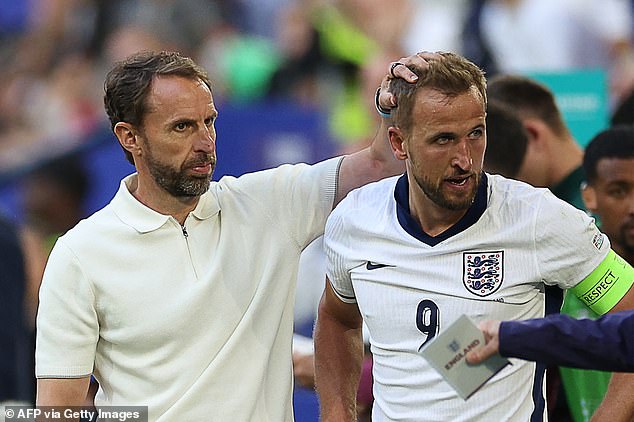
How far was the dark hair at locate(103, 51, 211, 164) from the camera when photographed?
11.5 feet

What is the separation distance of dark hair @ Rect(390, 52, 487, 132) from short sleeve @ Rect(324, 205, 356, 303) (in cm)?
34

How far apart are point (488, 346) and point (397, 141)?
2.34 feet

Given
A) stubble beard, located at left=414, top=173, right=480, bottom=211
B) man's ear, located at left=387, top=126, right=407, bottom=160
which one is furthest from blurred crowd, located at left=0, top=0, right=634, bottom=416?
stubble beard, located at left=414, top=173, right=480, bottom=211

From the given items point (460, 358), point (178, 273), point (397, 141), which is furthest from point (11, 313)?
point (460, 358)

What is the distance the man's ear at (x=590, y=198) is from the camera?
13.5 ft

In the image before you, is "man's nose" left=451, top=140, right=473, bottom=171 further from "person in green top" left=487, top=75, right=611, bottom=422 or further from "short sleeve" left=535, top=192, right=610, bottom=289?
"person in green top" left=487, top=75, right=611, bottom=422

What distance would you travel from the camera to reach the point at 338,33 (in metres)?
9.75

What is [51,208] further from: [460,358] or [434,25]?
[460,358]

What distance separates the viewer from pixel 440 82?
3.12 m

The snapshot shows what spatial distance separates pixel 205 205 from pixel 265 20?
7.40 meters

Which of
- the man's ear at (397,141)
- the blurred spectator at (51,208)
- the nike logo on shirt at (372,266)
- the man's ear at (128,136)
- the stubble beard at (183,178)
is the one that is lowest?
the blurred spectator at (51,208)

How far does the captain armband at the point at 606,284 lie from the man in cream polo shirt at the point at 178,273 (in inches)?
30.1

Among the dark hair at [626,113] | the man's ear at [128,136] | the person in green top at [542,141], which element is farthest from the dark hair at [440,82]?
the dark hair at [626,113]

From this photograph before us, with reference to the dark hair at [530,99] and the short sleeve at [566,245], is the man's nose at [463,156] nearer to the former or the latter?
the short sleeve at [566,245]
